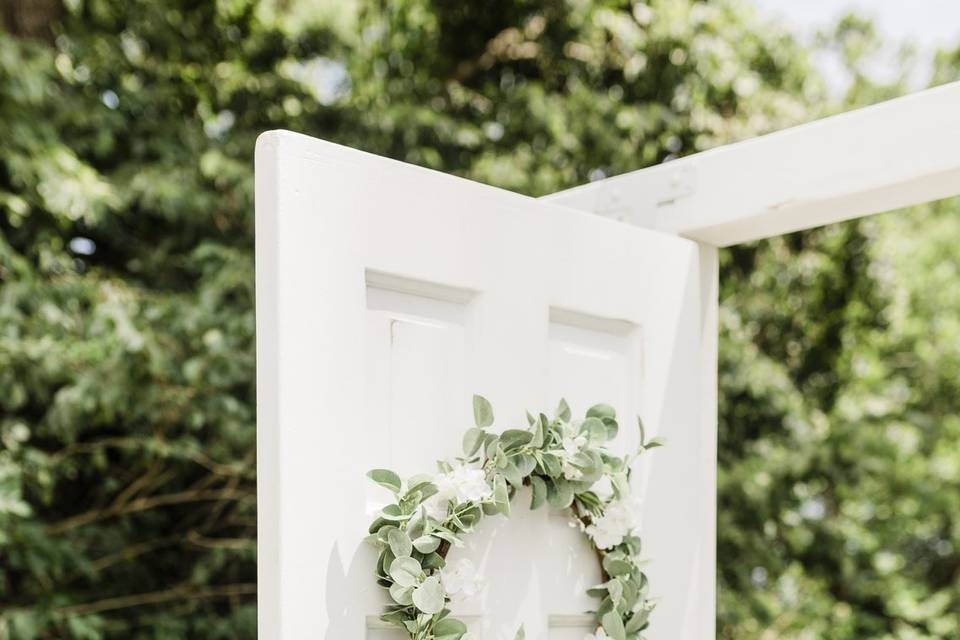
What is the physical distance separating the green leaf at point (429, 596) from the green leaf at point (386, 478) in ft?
0.26

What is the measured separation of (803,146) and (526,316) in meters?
0.37

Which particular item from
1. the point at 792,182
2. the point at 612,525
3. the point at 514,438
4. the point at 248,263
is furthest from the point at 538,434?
the point at 248,263

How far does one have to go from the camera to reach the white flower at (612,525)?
101 centimetres

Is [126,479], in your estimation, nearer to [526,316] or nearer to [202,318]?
[202,318]

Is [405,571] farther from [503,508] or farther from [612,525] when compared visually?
[612,525]

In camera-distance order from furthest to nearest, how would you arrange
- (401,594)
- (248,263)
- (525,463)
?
(248,263) → (525,463) → (401,594)

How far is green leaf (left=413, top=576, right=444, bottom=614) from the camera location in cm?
84

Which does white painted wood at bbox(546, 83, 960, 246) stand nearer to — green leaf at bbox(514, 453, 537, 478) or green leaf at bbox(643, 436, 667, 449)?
green leaf at bbox(643, 436, 667, 449)

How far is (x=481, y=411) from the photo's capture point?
→ 0.93 meters

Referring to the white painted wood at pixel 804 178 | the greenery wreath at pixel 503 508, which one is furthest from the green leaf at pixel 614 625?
the white painted wood at pixel 804 178

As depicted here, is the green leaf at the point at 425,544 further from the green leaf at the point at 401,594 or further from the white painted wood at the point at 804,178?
the white painted wood at the point at 804,178

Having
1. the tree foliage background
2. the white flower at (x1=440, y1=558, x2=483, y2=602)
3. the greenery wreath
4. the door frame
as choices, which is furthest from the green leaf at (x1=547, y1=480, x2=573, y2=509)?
the tree foliage background

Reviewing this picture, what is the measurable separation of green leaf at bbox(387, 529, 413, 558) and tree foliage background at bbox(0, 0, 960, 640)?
4.23 ft

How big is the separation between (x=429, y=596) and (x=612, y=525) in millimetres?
238
